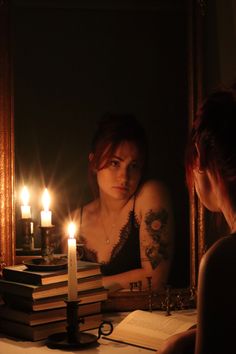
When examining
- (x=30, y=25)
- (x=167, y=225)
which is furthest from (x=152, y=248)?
(x=30, y=25)

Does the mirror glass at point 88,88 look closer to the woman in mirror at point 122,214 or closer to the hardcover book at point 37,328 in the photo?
the woman in mirror at point 122,214

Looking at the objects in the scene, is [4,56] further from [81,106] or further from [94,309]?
[94,309]

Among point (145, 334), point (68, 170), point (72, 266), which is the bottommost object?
point (145, 334)

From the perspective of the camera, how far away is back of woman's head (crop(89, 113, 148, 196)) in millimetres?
1948

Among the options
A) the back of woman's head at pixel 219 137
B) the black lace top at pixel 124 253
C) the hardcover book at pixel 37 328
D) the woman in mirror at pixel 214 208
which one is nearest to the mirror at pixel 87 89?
the black lace top at pixel 124 253

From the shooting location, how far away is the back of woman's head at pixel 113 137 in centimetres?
195

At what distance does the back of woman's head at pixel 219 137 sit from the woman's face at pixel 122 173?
615 millimetres

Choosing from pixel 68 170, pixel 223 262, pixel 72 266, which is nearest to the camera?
pixel 223 262

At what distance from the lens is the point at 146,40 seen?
6.47 feet

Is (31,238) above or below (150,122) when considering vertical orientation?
below

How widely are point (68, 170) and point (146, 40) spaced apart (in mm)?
465

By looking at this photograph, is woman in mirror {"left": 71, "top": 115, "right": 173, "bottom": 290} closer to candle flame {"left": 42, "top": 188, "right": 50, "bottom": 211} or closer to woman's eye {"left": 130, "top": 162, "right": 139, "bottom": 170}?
woman's eye {"left": 130, "top": 162, "right": 139, "bottom": 170}

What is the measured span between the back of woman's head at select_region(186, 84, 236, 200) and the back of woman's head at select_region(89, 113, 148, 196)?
62 cm

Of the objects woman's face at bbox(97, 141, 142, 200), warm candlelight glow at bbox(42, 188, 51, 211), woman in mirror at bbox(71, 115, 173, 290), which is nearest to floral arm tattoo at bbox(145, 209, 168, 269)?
woman in mirror at bbox(71, 115, 173, 290)
